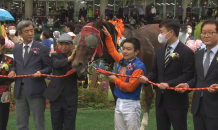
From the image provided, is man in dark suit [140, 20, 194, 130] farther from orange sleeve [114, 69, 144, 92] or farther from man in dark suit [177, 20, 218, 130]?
man in dark suit [177, 20, 218, 130]

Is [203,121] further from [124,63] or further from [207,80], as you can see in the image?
[124,63]

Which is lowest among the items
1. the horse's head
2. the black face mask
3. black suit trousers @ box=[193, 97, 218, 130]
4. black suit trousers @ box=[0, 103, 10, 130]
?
black suit trousers @ box=[0, 103, 10, 130]

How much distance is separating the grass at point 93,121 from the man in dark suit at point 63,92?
6.46ft

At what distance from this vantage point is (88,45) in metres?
4.88

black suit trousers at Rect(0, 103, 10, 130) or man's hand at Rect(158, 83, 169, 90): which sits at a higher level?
man's hand at Rect(158, 83, 169, 90)

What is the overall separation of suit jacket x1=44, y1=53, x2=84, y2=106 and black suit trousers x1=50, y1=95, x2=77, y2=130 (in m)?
0.07

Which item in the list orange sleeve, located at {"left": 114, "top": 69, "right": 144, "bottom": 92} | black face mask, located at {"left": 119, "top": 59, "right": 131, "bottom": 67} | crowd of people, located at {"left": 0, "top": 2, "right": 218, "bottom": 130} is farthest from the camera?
black face mask, located at {"left": 119, "top": 59, "right": 131, "bottom": 67}

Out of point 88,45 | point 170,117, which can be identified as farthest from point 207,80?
point 88,45

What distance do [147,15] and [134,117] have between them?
24537 mm

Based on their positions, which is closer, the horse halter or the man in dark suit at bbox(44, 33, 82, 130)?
the man in dark suit at bbox(44, 33, 82, 130)

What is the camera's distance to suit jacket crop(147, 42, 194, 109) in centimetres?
415

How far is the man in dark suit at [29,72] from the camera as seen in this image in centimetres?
477

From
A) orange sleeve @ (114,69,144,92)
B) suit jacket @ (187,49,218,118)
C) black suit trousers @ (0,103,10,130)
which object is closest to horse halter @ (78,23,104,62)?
orange sleeve @ (114,69,144,92)

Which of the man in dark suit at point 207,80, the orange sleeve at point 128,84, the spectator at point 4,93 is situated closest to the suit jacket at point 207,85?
the man in dark suit at point 207,80
